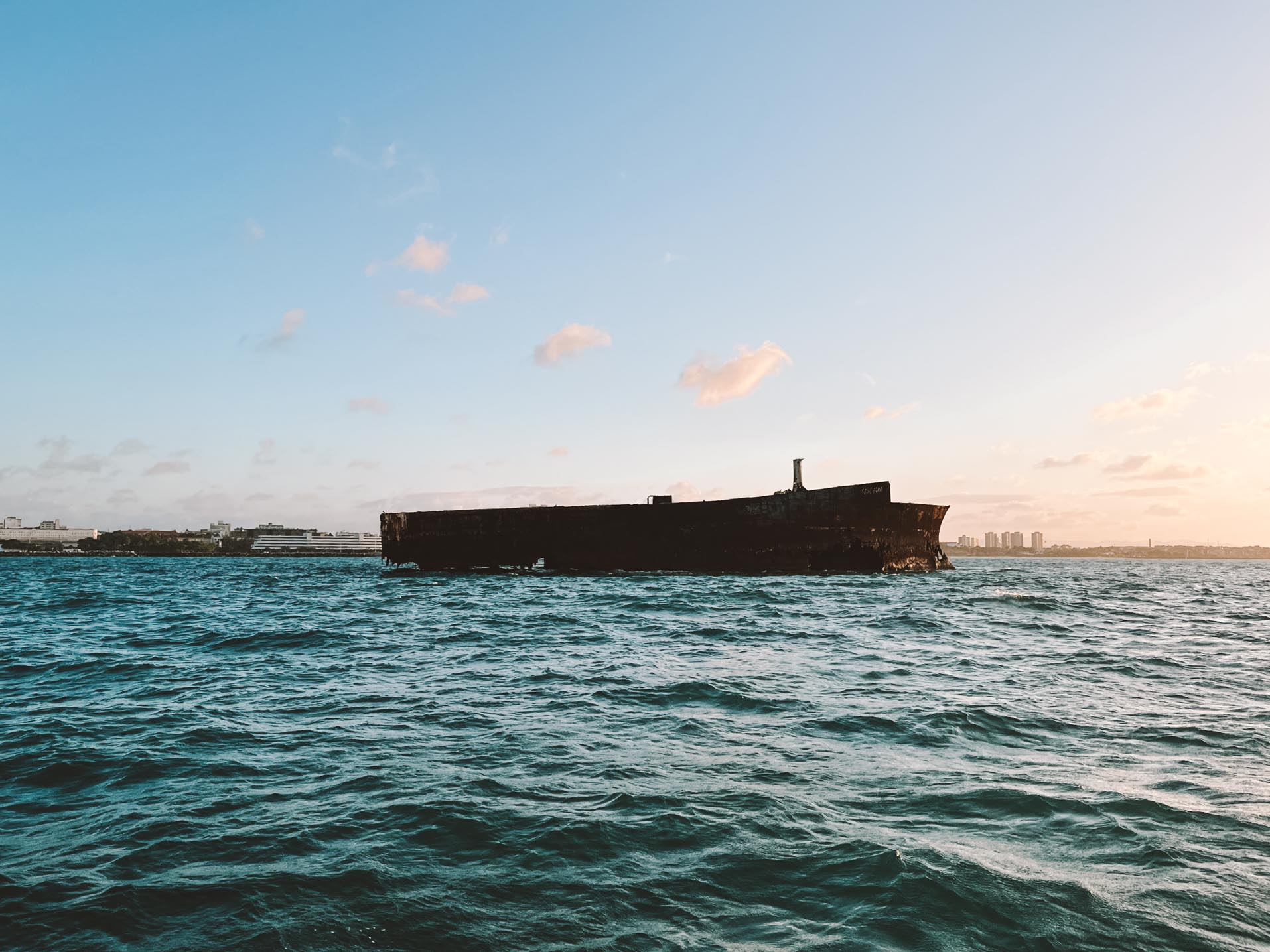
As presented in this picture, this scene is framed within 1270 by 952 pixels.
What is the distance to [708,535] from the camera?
3161 centimetres

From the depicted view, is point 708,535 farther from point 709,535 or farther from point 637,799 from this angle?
point 637,799

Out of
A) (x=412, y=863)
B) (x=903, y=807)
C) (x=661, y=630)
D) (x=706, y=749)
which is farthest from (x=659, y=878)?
(x=661, y=630)

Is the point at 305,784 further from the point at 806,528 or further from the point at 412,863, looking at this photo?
the point at 806,528

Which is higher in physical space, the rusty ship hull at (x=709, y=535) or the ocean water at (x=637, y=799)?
the rusty ship hull at (x=709, y=535)

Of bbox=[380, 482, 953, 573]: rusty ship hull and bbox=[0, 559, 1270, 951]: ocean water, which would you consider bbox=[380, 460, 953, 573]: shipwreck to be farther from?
bbox=[0, 559, 1270, 951]: ocean water

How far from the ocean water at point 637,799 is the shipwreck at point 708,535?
18532mm

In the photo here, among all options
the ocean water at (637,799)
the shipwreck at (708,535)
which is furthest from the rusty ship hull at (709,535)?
the ocean water at (637,799)

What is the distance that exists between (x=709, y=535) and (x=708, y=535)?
28 mm

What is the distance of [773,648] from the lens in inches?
463

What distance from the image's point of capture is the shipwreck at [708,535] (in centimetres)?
3055

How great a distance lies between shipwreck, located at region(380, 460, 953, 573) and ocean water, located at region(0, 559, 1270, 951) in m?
18.5

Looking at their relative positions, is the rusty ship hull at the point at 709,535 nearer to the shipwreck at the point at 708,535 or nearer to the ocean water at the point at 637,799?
the shipwreck at the point at 708,535

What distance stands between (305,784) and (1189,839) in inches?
219

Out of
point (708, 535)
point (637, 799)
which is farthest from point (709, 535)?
point (637, 799)
